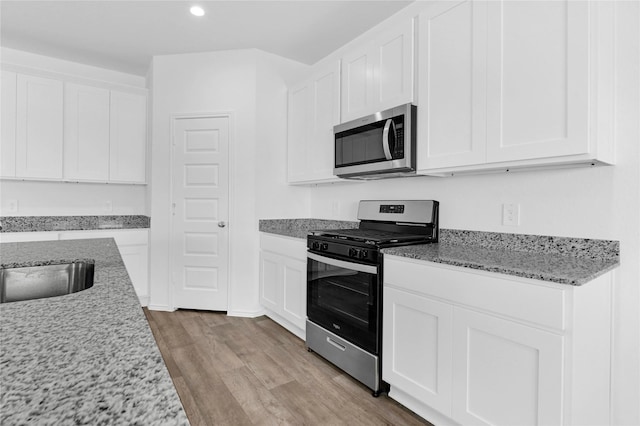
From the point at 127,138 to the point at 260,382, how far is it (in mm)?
3039

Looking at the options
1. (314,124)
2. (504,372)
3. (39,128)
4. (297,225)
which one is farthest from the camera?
(297,225)

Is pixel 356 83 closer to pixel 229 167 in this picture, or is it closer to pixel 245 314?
pixel 229 167

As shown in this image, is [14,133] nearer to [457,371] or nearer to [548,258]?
[457,371]

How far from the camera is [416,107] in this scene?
2119mm

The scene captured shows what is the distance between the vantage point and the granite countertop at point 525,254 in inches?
53.6

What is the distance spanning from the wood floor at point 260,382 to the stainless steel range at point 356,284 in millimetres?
126

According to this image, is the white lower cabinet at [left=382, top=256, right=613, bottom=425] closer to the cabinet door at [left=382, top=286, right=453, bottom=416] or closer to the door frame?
the cabinet door at [left=382, top=286, right=453, bottom=416]

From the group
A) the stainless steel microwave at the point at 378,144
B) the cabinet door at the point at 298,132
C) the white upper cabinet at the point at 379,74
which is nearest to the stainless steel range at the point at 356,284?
the stainless steel microwave at the point at 378,144

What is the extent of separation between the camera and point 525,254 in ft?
5.95

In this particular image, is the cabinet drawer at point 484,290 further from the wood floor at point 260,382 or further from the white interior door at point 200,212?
the white interior door at point 200,212

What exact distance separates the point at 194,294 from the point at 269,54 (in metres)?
2.61

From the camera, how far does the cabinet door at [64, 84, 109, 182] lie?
11.4 ft

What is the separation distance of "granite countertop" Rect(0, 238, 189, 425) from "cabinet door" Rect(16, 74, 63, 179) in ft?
10.9

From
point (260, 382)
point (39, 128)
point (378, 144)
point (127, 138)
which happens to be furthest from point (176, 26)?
point (260, 382)
